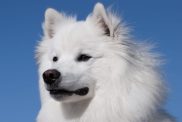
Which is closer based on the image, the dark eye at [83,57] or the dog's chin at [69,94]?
the dog's chin at [69,94]

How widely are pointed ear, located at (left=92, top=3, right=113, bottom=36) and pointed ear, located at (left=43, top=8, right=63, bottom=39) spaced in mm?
824

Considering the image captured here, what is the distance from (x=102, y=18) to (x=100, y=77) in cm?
104

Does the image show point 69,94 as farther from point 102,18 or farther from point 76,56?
point 102,18

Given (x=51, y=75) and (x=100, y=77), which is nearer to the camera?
(x=51, y=75)

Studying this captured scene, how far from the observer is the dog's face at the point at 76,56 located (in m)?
8.07

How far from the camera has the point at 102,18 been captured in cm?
866

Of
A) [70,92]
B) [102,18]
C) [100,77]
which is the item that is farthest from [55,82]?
[102,18]

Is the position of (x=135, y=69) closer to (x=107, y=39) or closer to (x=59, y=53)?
(x=107, y=39)

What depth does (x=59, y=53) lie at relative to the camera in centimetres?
862

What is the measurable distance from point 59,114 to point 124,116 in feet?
3.79

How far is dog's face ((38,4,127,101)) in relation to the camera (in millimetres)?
8070

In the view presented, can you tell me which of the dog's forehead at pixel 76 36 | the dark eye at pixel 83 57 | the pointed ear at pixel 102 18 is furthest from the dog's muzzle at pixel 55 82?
the pointed ear at pixel 102 18

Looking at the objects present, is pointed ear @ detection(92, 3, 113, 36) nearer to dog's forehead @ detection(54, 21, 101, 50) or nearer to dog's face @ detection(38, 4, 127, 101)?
dog's face @ detection(38, 4, 127, 101)

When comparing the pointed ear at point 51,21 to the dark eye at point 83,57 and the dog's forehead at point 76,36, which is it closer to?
the dog's forehead at point 76,36
